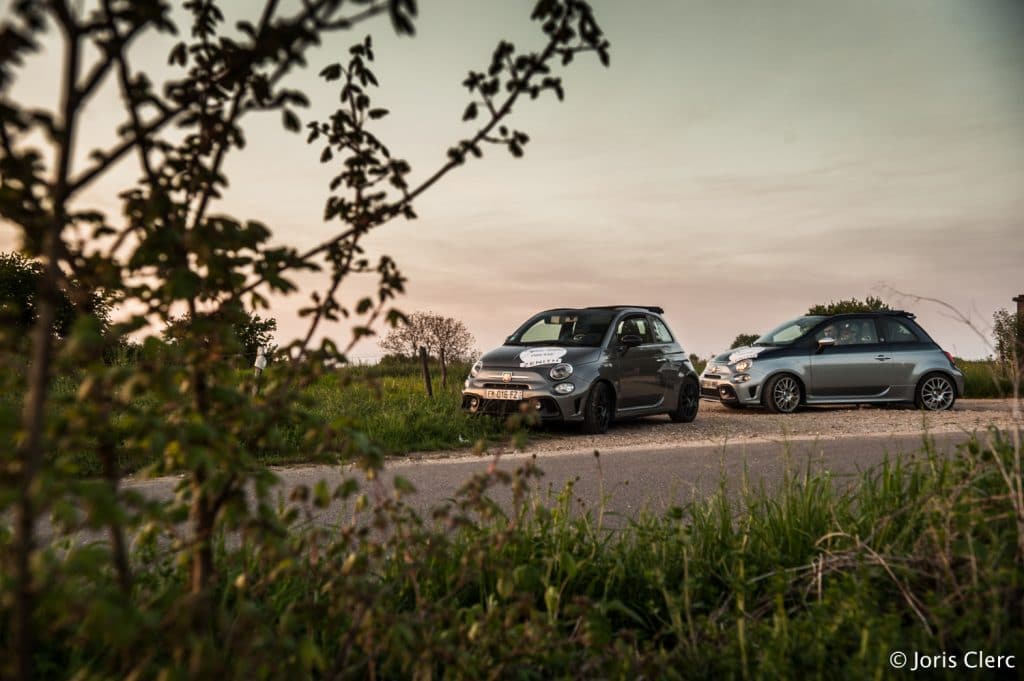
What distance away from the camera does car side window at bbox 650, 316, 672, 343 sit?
531 inches

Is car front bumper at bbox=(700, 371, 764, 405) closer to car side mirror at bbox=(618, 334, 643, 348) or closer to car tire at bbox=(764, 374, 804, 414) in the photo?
car tire at bbox=(764, 374, 804, 414)

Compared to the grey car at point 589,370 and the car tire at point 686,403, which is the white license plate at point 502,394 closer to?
the grey car at point 589,370

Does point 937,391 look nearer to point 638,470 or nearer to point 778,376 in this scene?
point 778,376

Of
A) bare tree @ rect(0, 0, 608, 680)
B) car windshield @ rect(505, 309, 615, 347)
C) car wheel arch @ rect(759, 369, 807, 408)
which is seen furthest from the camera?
car wheel arch @ rect(759, 369, 807, 408)

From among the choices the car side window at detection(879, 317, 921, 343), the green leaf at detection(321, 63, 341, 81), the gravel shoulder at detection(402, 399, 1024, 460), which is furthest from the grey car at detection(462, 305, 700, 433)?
the green leaf at detection(321, 63, 341, 81)

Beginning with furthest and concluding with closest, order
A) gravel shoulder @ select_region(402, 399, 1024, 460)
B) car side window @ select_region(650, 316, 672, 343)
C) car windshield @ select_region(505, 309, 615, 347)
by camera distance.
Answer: car side window @ select_region(650, 316, 672, 343)
car windshield @ select_region(505, 309, 615, 347)
gravel shoulder @ select_region(402, 399, 1024, 460)

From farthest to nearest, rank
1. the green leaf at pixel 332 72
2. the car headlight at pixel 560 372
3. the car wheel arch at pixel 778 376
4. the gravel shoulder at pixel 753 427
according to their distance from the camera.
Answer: the car wheel arch at pixel 778 376 → the car headlight at pixel 560 372 → the gravel shoulder at pixel 753 427 → the green leaf at pixel 332 72

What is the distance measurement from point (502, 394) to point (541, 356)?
78 cm

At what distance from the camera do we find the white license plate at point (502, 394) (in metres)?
11.4

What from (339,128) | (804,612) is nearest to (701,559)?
(804,612)

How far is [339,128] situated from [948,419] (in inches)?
508

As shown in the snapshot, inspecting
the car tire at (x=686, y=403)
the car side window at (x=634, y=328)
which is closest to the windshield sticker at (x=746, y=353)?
the car tire at (x=686, y=403)

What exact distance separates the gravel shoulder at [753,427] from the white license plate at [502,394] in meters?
0.69

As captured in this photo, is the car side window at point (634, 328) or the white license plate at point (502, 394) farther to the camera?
the car side window at point (634, 328)
